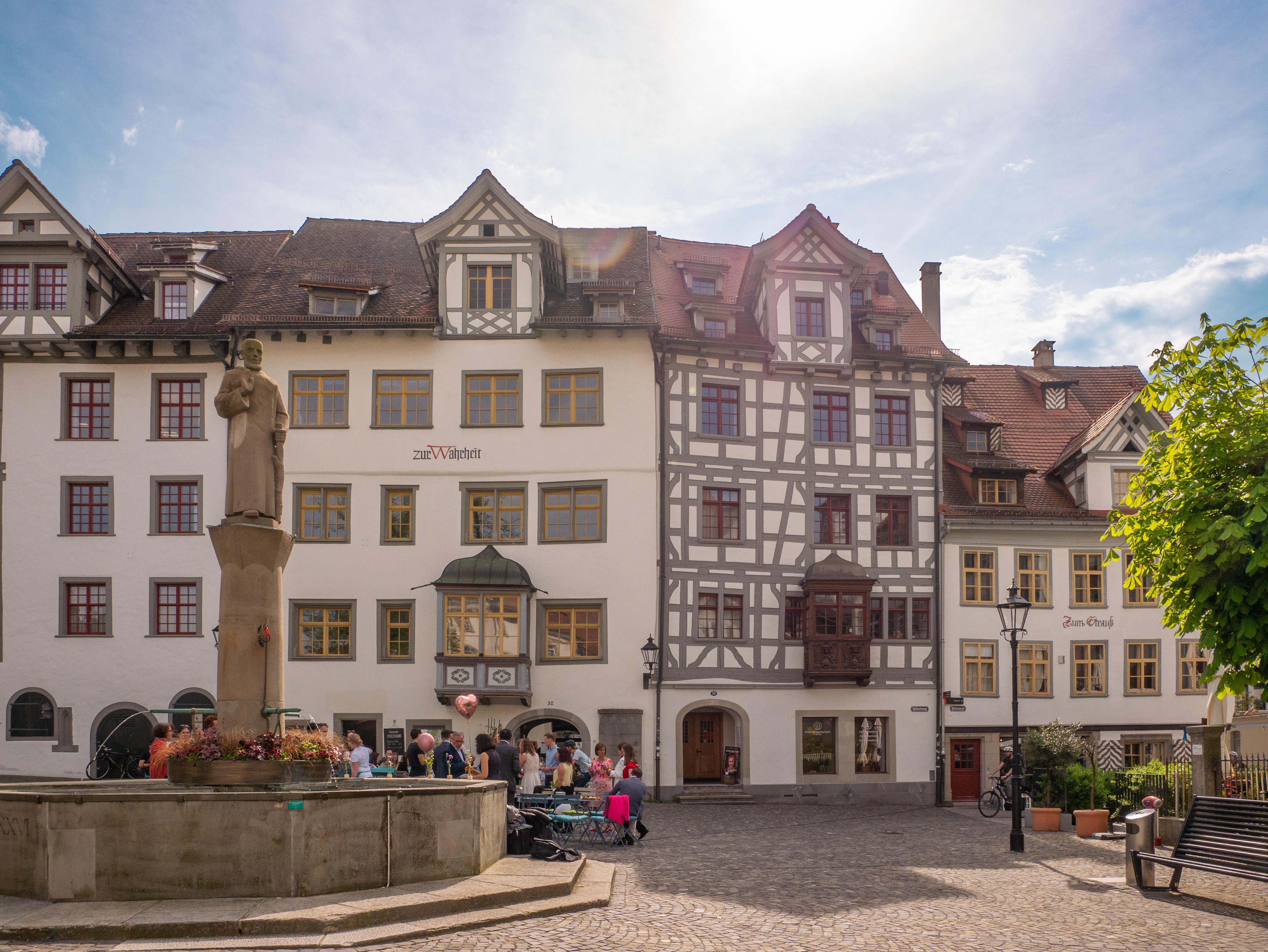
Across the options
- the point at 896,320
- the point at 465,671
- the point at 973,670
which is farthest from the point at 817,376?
the point at 465,671

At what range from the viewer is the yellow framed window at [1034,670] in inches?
1241

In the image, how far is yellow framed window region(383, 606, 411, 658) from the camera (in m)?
29.1

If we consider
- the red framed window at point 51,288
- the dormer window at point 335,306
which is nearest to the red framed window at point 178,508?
the dormer window at point 335,306

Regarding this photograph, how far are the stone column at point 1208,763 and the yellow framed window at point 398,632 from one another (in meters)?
18.2

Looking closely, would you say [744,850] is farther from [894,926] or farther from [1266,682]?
[1266,682]

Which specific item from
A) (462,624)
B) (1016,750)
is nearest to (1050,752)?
(1016,750)

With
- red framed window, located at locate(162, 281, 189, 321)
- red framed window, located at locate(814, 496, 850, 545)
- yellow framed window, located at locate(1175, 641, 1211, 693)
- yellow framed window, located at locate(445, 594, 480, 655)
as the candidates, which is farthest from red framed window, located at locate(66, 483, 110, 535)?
yellow framed window, located at locate(1175, 641, 1211, 693)

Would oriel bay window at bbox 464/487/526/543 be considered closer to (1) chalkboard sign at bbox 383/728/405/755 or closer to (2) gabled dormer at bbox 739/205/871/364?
(1) chalkboard sign at bbox 383/728/405/755

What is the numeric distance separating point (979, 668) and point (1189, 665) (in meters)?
6.24

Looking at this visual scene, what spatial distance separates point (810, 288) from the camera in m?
31.7

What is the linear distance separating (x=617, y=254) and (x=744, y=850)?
19.9 m

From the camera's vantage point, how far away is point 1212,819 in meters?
13.4

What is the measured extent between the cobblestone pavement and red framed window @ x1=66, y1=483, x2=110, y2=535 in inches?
715

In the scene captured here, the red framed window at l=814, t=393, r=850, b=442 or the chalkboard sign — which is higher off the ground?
the red framed window at l=814, t=393, r=850, b=442
